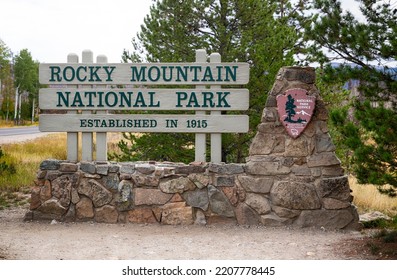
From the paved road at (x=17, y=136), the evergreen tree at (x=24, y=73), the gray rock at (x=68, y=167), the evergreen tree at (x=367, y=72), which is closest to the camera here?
the evergreen tree at (x=367, y=72)

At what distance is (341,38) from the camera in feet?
21.1

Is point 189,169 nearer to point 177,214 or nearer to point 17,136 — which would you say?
point 177,214

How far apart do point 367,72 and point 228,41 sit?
4927mm

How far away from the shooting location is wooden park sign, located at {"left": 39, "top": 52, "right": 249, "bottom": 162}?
8102 millimetres

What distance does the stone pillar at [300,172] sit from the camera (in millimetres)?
7770

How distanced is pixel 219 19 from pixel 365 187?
17.9ft

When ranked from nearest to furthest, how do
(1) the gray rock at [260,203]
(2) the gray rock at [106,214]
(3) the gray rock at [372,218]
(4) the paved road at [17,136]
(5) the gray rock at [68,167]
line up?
(1) the gray rock at [260,203] → (2) the gray rock at [106,214] → (5) the gray rock at [68,167] → (3) the gray rock at [372,218] → (4) the paved road at [17,136]

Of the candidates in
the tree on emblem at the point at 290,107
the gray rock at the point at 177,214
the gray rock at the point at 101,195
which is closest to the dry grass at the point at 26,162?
the gray rock at the point at 101,195

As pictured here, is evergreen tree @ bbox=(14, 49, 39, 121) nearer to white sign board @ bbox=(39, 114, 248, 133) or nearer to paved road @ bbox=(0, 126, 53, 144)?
paved road @ bbox=(0, 126, 53, 144)

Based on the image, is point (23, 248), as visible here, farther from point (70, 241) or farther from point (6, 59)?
point (6, 59)

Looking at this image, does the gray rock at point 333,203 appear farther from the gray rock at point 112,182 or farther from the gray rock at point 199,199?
the gray rock at point 112,182

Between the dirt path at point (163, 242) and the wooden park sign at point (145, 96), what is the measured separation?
5.13ft

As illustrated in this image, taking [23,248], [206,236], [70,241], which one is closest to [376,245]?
[206,236]

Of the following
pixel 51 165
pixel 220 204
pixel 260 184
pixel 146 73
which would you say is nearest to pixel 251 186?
pixel 260 184
